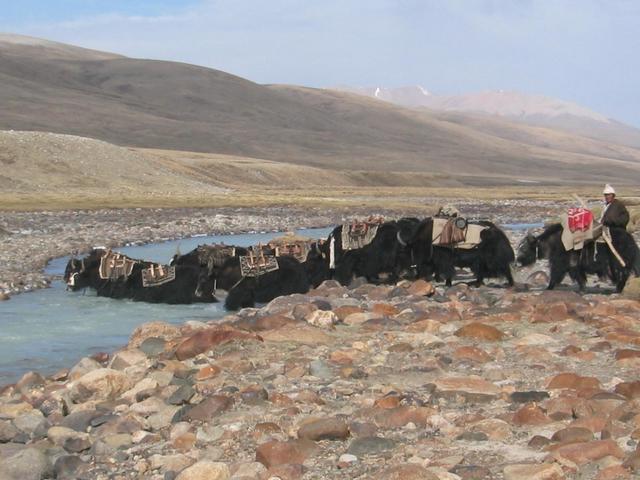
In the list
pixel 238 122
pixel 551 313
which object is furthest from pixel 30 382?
pixel 238 122

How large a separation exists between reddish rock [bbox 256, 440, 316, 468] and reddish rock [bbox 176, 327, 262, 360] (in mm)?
2302

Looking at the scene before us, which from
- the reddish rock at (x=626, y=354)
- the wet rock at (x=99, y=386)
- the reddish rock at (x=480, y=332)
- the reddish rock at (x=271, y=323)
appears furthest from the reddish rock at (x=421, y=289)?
the wet rock at (x=99, y=386)

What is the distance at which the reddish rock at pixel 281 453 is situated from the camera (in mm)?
4500

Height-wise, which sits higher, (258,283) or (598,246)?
(598,246)

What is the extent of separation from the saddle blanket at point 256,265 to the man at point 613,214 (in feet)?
13.2

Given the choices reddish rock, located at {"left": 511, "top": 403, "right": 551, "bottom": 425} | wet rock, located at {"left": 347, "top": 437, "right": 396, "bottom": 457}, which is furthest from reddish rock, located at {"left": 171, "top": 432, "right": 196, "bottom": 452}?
reddish rock, located at {"left": 511, "top": 403, "right": 551, "bottom": 425}

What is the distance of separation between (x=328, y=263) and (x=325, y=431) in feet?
25.9

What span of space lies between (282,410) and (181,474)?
1156mm

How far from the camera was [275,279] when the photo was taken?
1191 cm

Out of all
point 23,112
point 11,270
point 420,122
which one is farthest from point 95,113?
point 11,270

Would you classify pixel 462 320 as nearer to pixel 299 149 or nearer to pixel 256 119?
pixel 299 149

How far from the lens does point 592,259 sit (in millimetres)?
10477

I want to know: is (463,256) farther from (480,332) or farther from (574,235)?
(480,332)

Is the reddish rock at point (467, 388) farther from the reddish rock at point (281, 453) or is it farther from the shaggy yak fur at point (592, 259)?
the shaggy yak fur at point (592, 259)
